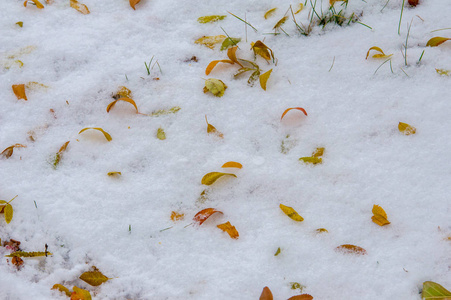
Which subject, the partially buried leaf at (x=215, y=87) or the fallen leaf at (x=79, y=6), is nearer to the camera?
the partially buried leaf at (x=215, y=87)

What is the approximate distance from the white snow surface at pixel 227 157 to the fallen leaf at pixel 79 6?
0.03 metres

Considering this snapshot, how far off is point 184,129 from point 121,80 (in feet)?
1.32

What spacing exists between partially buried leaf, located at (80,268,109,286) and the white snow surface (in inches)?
0.8

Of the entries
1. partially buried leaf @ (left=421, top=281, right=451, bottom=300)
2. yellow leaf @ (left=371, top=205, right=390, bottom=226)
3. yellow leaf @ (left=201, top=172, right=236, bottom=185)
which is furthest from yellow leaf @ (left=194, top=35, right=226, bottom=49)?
partially buried leaf @ (left=421, top=281, right=451, bottom=300)

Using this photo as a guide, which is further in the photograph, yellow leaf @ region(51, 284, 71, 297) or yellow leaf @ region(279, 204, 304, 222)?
yellow leaf @ region(279, 204, 304, 222)

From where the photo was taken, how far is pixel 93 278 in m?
1.25

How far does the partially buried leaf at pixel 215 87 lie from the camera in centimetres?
171

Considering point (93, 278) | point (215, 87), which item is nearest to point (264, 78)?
point (215, 87)

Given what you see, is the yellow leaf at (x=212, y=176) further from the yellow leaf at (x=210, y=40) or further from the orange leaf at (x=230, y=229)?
the yellow leaf at (x=210, y=40)

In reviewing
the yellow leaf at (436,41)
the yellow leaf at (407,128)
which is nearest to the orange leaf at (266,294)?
the yellow leaf at (407,128)

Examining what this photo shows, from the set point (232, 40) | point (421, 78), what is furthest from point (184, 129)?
point (421, 78)

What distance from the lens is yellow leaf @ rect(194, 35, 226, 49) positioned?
1.92 m

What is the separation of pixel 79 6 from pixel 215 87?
3.01 ft

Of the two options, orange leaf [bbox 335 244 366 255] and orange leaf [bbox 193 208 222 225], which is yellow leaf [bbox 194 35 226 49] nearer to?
orange leaf [bbox 193 208 222 225]
